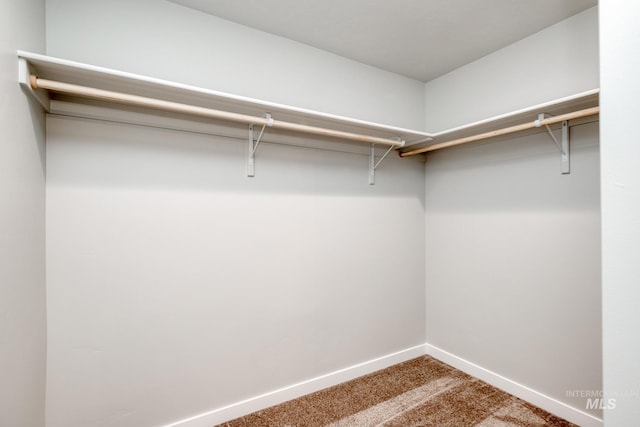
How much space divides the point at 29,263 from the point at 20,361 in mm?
382

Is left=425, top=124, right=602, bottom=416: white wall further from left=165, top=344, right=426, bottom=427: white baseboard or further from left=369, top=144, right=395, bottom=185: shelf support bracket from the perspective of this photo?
left=369, top=144, right=395, bottom=185: shelf support bracket

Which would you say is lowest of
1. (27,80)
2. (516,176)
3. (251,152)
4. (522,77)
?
(516,176)

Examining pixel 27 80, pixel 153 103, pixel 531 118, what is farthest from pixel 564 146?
pixel 27 80

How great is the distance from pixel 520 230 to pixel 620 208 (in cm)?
132

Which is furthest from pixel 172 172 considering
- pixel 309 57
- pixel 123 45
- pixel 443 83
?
pixel 443 83

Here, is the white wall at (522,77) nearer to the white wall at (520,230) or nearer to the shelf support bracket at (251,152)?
the white wall at (520,230)

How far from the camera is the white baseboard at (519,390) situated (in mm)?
1833

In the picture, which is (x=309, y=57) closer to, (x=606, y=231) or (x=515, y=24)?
(x=515, y=24)

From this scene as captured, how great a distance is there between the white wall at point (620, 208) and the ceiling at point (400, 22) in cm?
99

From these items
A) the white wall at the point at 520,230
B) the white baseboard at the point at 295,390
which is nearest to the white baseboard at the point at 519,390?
the white wall at the point at 520,230

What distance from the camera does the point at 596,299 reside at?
5.91ft

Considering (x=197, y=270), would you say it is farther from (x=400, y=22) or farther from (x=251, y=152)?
(x=400, y=22)

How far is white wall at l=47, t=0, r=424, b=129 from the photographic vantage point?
1.55m

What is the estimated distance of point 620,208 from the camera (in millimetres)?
947
